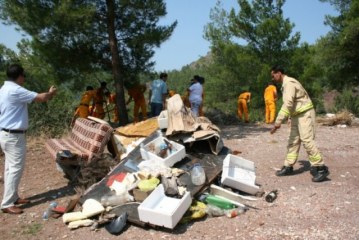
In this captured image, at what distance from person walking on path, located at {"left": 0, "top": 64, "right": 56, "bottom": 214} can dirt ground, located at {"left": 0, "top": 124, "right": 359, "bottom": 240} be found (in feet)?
1.20

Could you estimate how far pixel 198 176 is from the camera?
5.04 metres

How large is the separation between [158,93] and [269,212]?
6.31 metres

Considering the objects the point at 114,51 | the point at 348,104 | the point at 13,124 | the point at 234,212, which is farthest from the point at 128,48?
the point at 348,104

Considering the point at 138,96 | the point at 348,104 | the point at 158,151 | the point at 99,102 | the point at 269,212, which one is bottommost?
the point at 348,104

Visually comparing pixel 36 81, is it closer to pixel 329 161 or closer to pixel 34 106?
pixel 34 106

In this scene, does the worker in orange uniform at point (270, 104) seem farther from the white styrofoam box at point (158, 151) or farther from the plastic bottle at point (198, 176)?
the plastic bottle at point (198, 176)

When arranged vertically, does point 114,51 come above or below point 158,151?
above

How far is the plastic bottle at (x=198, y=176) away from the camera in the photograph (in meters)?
A: 5.02

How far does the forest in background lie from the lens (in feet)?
28.2

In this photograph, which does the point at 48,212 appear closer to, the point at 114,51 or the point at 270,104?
the point at 114,51

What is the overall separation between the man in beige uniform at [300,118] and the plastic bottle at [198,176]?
3.94 ft

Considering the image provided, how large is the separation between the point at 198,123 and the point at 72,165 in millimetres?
1953

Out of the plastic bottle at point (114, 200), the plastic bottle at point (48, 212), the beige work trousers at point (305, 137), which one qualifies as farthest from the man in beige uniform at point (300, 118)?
the plastic bottle at point (48, 212)

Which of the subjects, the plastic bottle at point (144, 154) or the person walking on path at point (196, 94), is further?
the person walking on path at point (196, 94)
